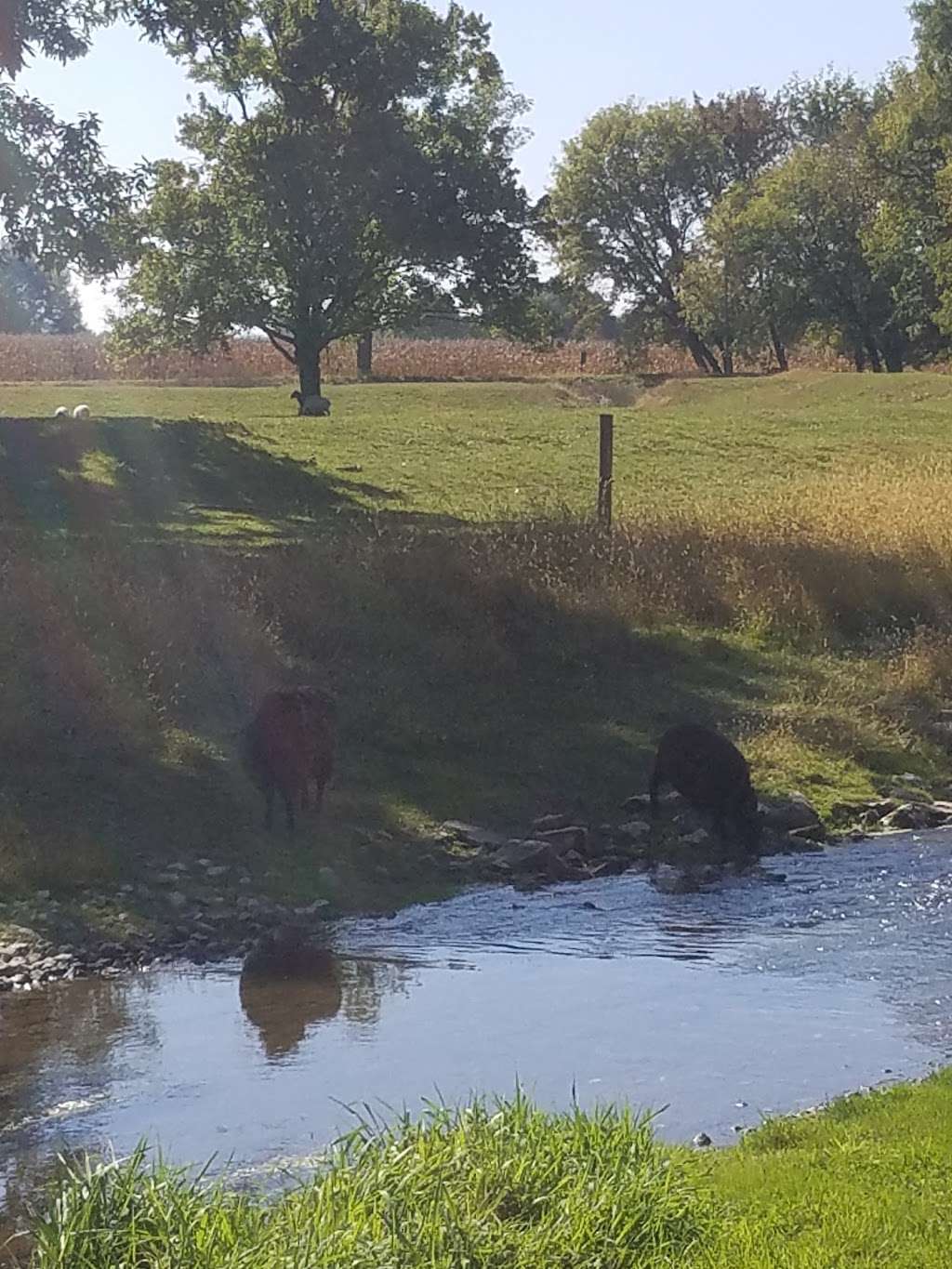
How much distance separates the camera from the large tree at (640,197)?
86.4 metres

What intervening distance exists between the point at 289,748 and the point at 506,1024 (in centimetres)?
430

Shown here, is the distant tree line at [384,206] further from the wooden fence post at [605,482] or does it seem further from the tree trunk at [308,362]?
the wooden fence post at [605,482]

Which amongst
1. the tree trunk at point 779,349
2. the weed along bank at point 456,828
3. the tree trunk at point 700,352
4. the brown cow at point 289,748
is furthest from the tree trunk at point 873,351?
the brown cow at point 289,748

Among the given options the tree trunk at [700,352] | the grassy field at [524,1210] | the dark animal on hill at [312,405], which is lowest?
the tree trunk at [700,352]

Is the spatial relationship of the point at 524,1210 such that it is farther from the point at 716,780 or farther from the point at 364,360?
the point at 364,360

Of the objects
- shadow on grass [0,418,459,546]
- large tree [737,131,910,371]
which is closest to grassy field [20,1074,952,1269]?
shadow on grass [0,418,459,546]

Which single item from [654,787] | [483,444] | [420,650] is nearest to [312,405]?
[483,444]

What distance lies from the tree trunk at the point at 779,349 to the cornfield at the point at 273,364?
1.40 m

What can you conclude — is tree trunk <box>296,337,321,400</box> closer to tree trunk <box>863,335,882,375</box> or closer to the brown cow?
tree trunk <box>863,335,882,375</box>

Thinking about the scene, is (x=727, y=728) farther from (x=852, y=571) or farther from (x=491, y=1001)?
(x=491, y=1001)

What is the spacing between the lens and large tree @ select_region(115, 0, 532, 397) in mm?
45281

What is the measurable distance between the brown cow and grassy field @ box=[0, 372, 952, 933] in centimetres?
28

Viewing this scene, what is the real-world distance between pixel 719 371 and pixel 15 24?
59.5 meters

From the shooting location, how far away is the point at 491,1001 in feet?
31.4
